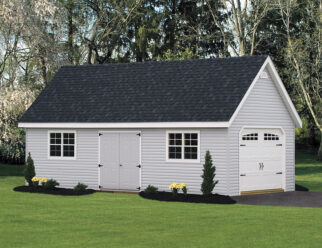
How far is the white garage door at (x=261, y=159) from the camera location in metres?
25.4

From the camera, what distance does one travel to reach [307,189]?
2850 centimetres

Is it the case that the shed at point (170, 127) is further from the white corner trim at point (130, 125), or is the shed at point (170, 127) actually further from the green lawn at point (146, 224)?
the green lawn at point (146, 224)

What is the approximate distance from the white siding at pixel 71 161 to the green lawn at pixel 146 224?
9.66 feet

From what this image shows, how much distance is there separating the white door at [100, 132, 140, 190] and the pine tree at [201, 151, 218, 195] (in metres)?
3.29

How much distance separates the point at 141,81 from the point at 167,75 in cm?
115

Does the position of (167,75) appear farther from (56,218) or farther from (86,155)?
(56,218)

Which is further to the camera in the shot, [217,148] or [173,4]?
[173,4]

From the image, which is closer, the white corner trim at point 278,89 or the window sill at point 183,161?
the white corner trim at point 278,89

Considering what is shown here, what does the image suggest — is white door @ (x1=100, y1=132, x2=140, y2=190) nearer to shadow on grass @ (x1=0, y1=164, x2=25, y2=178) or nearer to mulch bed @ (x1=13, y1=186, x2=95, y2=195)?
mulch bed @ (x1=13, y1=186, x2=95, y2=195)

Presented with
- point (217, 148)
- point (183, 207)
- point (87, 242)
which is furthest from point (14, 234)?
point (217, 148)

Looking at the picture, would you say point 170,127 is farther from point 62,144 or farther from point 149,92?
point 62,144

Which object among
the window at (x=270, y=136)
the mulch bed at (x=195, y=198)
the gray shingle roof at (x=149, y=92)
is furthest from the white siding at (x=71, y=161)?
the window at (x=270, y=136)

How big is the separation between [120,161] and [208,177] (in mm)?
4341

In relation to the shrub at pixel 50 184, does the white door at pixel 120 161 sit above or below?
above
